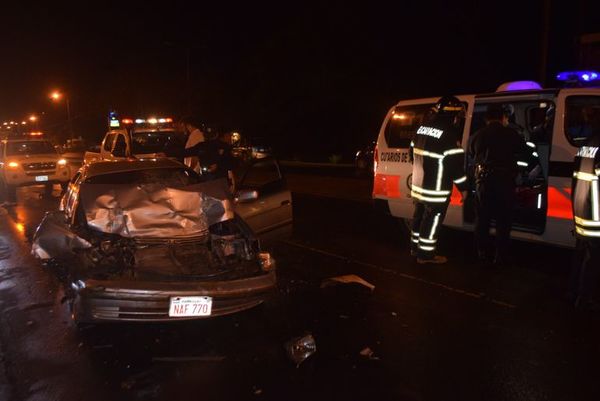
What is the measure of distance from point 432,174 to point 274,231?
79.8 inches

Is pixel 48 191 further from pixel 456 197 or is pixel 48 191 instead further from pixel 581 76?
pixel 581 76

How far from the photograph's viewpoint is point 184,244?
4828 mm

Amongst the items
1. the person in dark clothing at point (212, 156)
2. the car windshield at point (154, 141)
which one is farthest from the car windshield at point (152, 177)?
the car windshield at point (154, 141)

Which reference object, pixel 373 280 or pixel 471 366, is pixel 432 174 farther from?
pixel 471 366

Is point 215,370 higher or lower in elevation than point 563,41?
lower

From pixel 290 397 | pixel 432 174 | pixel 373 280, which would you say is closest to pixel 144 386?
pixel 290 397

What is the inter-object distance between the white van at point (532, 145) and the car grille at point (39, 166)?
9.62m

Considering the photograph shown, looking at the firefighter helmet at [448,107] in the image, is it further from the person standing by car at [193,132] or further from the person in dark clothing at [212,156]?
the person standing by car at [193,132]

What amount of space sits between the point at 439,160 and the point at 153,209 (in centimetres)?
330

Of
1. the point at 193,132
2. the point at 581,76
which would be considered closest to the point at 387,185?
the point at 581,76

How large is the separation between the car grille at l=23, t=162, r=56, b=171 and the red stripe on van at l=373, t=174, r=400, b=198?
379 inches

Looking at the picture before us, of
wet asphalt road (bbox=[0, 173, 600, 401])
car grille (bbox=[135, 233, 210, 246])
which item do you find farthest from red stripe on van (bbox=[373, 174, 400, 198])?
car grille (bbox=[135, 233, 210, 246])

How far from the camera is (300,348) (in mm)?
4098

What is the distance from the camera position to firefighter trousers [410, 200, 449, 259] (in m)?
6.35
